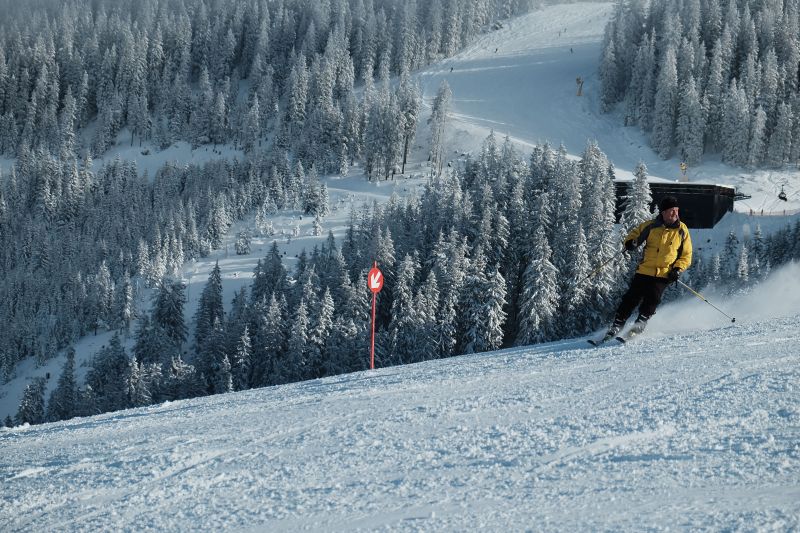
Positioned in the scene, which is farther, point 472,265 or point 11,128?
point 11,128

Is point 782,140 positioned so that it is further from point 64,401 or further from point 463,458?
point 463,458

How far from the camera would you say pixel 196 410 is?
34.2 feet

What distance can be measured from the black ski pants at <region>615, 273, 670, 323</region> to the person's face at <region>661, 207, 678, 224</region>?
984mm

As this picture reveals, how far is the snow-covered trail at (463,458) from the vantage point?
532cm

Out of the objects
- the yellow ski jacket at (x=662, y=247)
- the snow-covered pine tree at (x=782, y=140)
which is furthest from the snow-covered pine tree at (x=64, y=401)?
the snow-covered pine tree at (x=782, y=140)

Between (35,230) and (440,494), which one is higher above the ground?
(440,494)

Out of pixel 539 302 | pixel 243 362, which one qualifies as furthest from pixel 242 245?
pixel 539 302

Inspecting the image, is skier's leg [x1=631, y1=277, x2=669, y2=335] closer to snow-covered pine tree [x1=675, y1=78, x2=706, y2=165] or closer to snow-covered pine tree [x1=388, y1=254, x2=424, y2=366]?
snow-covered pine tree [x1=388, y1=254, x2=424, y2=366]

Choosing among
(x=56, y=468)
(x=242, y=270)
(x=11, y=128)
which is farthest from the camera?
(x=11, y=128)

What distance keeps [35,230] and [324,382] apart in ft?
348

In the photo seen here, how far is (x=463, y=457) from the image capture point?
6.42 m

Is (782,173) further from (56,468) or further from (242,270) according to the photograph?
(56,468)

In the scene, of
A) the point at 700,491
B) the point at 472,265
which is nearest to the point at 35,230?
the point at 472,265

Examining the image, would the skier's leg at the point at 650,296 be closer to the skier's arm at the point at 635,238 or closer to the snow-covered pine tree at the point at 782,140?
the skier's arm at the point at 635,238
